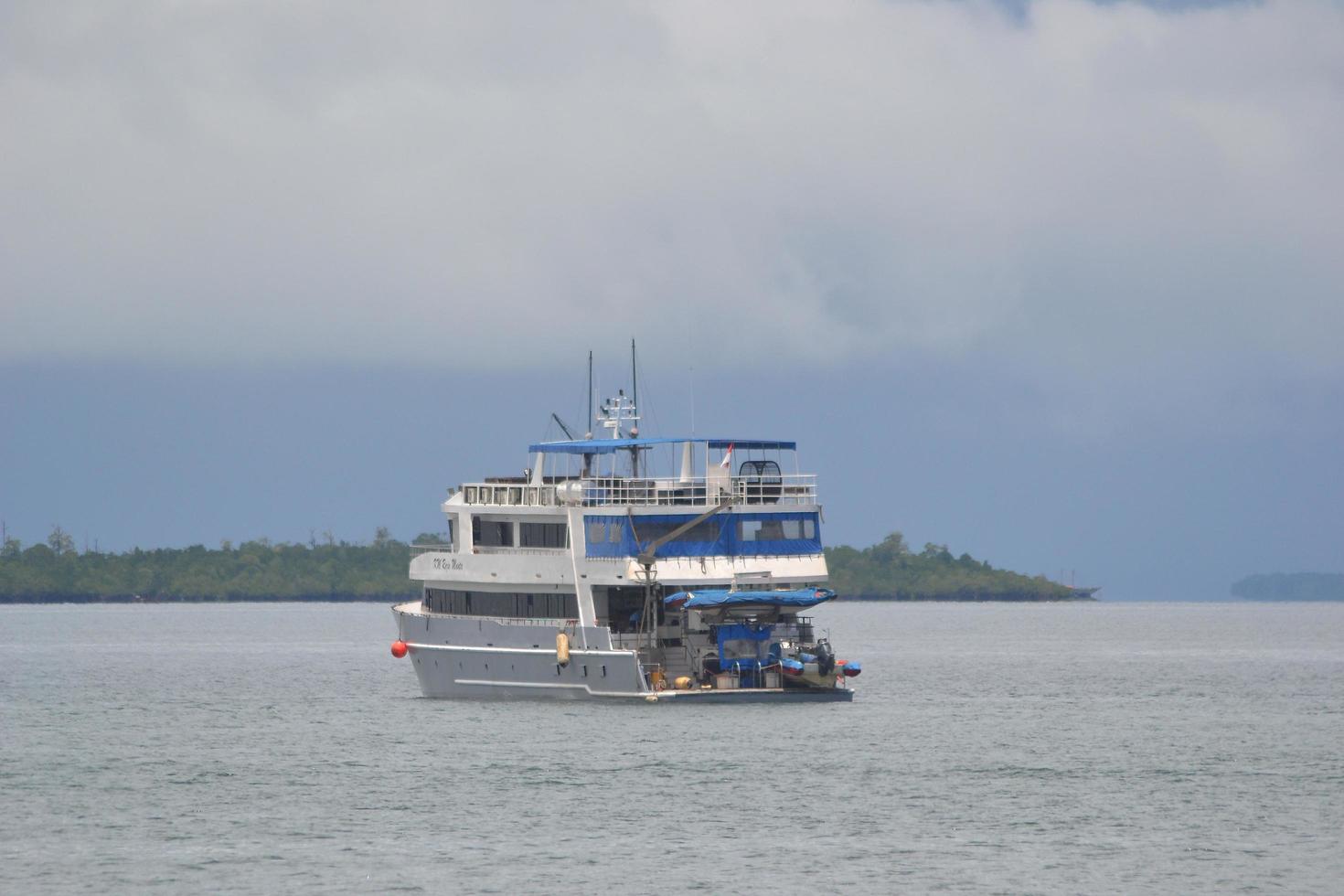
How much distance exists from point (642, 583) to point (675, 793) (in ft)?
42.5

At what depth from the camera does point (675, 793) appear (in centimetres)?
4544

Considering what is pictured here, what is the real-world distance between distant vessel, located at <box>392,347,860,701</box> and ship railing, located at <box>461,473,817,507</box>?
0.16 ft

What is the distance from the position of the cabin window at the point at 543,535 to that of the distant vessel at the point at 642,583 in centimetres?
4

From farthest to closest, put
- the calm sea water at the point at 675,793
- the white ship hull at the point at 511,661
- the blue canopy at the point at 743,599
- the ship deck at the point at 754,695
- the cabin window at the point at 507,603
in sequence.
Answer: the cabin window at the point at 507,603
the white ship hull at the point at 511,661
the ship deck at the point at 754,695
the blue canopy at the point at 743,599
the calm sea water at the point at 675,793

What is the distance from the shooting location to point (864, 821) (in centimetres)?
4200

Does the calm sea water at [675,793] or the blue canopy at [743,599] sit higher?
the blue canopy at [743,599]

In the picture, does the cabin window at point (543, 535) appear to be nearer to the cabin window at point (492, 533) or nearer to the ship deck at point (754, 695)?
the cabin window at point (492, 533)

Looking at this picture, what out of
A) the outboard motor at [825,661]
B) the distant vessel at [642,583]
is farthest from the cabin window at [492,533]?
the outboard motor at [825,661]

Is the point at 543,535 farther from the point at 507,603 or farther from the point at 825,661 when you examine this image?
the point at 825,661

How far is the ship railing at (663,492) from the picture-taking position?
5944cm

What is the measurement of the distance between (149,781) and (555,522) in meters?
15.5

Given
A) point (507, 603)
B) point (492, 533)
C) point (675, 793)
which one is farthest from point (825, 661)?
point (675, 793)

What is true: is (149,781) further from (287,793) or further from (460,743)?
(460,743)

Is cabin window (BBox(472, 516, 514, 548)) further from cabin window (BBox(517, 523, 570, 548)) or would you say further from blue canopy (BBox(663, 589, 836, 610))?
blue canopy (BBox(663, 589, 836, 610))
